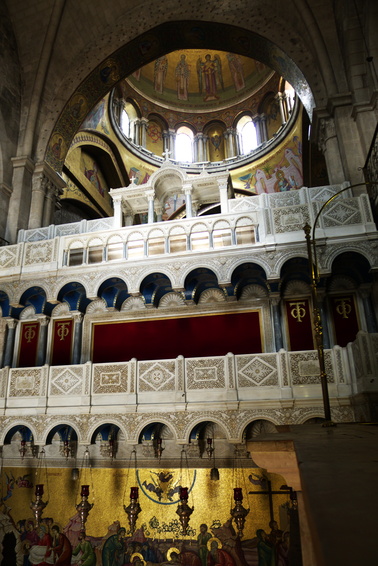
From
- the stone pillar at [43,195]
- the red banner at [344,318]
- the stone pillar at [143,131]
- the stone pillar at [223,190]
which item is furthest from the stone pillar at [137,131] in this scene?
the red banner at [344,318]

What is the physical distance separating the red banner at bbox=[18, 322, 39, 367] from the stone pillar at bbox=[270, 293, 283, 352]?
300 inches

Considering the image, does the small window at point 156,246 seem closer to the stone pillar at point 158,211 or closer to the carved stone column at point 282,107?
the stone pillar at point 158,211

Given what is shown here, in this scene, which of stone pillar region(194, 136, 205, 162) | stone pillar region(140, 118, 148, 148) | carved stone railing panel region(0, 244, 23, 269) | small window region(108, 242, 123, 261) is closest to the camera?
small window region(108, 242, 123, 261)

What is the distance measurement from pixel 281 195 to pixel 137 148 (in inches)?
549

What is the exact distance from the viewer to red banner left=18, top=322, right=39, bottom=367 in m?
13.3

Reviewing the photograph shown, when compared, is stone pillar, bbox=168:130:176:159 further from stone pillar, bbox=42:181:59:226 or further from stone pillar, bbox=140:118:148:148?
stone pillar, bbox=42:181:59:226

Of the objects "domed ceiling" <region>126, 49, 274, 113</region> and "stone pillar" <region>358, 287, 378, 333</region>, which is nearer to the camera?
"stone pillar" <region>358, 287, 378, 333</region>

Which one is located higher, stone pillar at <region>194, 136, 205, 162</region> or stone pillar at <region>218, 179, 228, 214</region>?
stone pillar at <region>194, 136, 205, 162</region>

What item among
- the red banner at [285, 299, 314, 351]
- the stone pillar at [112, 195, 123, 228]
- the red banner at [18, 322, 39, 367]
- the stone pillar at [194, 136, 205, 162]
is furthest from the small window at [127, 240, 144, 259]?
the stone pillar at [194, 136, 205, 162]

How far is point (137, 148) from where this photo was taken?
23.7m

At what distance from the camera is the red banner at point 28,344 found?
1329cm

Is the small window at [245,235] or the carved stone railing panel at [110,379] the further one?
the small window at [245,235]

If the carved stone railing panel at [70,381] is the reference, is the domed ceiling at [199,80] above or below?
above

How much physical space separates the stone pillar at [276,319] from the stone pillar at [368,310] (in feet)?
7.56
